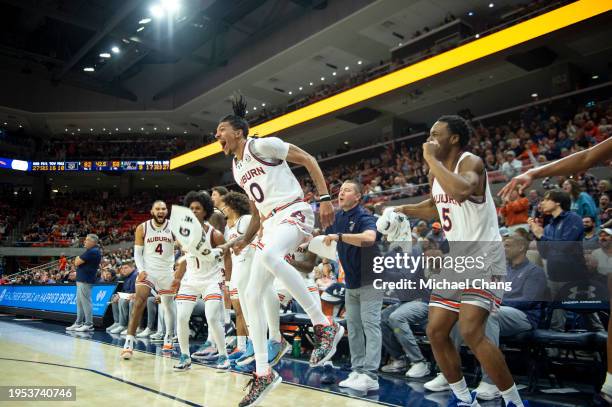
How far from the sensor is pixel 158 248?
6605 mm

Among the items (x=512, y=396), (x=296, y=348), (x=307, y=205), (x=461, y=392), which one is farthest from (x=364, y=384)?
(x=296, y=348)

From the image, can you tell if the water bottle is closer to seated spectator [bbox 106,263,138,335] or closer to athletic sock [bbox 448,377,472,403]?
athletic sock [bbox 448,377,472,403]

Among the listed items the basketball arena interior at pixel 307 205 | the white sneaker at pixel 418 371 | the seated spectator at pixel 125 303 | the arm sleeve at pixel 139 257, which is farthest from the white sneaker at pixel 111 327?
the white sneaker at pixel 418 371

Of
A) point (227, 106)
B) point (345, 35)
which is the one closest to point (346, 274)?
point (345, 35)

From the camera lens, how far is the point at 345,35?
1803 cm

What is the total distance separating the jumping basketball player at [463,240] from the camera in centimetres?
287

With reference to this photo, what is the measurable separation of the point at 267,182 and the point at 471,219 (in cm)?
148

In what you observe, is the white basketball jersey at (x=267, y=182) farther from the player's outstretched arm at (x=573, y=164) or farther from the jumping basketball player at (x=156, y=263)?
the jumping basketball player at (x=156, y=263)

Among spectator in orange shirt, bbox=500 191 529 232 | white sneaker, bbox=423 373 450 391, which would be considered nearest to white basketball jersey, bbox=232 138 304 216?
white sneaker, bbox=423 373 450 391

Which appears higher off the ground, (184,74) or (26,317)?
(184,74)

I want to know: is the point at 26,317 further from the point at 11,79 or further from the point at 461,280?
the point at 11,79

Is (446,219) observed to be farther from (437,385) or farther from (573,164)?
(437,385)

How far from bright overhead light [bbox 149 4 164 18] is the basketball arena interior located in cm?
8

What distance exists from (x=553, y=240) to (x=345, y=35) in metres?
14.6
